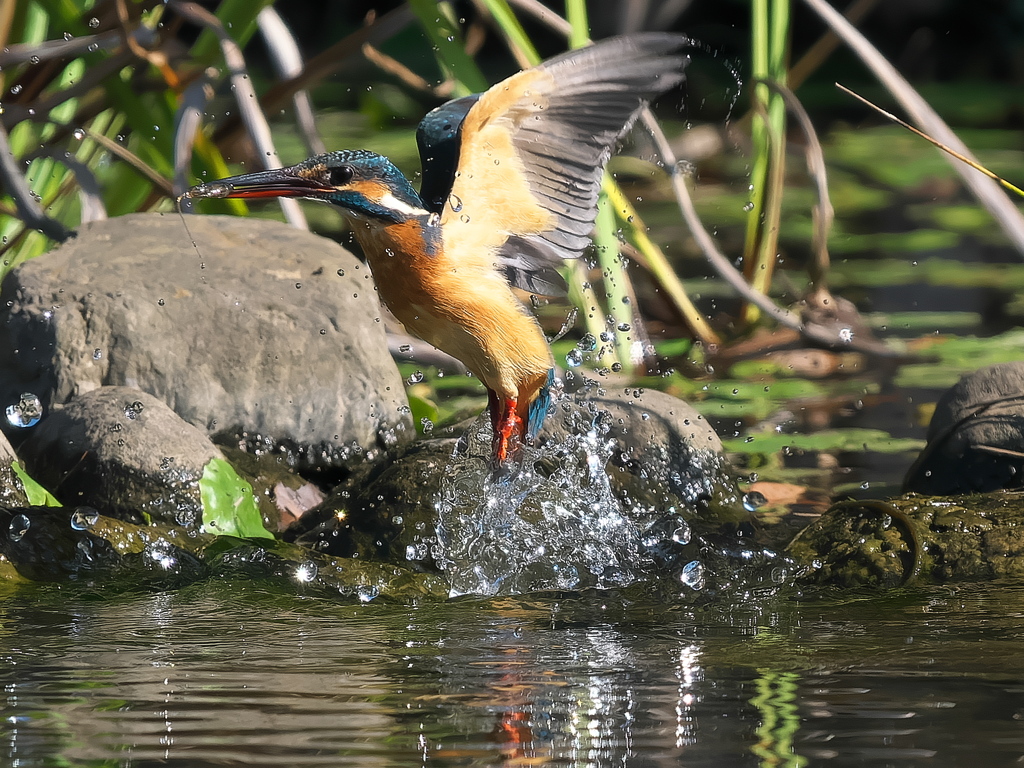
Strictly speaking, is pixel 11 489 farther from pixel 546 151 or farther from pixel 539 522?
pixel 546 151

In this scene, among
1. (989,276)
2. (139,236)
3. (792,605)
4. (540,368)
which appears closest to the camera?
(792,605)

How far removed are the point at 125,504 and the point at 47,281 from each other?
0.76 meters

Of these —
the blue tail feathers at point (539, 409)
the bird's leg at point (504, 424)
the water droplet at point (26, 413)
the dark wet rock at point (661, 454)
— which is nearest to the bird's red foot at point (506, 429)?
the bird's leg at point (504, 424)

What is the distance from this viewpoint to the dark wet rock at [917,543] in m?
3.03

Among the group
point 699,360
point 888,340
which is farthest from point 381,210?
point 888,340

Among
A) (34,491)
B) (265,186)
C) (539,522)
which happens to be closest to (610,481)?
(539,522)

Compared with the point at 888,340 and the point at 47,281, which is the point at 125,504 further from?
the point at 888,340

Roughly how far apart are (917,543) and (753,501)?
68 centimetres

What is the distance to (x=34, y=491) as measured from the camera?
10.9 feet

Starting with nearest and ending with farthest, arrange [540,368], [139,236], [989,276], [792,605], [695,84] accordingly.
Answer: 1. [792,605]
2. [540,368]
3. [139,236]
4. [989,276]
5. [695,84]

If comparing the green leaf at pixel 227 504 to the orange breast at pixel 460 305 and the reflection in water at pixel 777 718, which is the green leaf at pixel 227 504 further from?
the reflection in water at pixel 777 718

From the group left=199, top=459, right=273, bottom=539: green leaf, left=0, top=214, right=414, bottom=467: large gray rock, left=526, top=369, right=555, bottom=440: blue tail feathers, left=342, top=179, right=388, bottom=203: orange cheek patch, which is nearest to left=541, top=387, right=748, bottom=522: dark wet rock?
left=526, top=369, right=555, bottom=440: blue tail feathers

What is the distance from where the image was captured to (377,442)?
153 inches

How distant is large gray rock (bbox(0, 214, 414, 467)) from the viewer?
12.3ft
